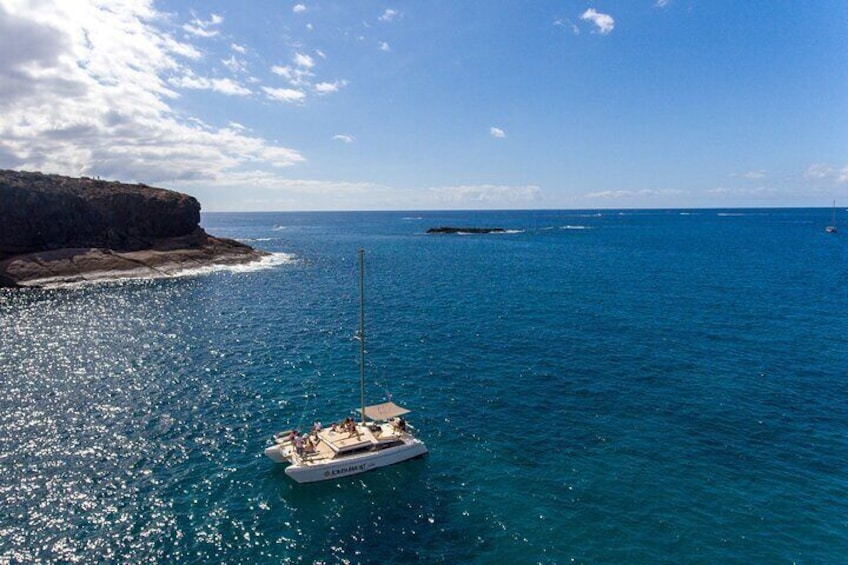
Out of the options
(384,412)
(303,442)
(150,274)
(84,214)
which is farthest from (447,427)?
(84,214)

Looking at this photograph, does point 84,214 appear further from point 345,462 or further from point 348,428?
point 345,462

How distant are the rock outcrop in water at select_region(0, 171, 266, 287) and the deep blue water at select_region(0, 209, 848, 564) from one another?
18012 millimetres

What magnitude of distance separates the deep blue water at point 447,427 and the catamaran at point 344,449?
1003mm

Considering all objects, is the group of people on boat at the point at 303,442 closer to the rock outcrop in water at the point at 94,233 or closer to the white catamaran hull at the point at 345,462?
the white catamaran hull at the point at 345,462

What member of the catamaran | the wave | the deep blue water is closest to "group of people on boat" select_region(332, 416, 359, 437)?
the catamaran

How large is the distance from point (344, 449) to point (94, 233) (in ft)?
340

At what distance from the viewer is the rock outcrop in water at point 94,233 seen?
93062mm

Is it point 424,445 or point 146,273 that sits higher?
point 146,273

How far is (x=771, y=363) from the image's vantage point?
47125mm

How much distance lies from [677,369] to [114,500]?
4638cm

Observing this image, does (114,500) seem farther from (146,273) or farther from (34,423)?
(146,273)

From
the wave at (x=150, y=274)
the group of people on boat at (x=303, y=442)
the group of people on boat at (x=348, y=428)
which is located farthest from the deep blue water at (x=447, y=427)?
the wave at (x=150, y=274)

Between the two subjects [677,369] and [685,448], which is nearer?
[685,448]

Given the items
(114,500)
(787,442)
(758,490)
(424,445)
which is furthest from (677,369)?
(114,500)
